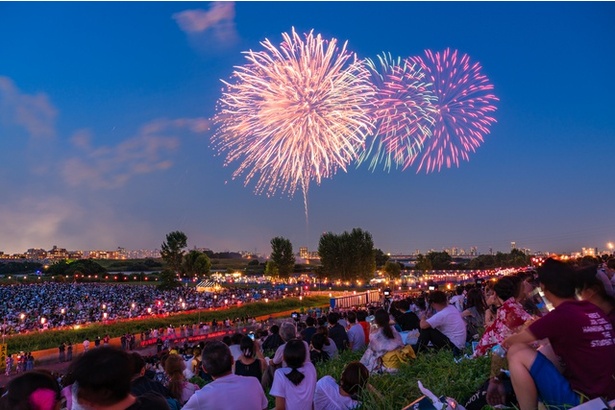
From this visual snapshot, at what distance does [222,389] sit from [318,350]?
456 centimetres

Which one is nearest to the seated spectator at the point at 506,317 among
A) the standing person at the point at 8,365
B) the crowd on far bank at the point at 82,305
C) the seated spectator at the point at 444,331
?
the seated spectator at the point at 444,331

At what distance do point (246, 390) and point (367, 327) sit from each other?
7.80 m

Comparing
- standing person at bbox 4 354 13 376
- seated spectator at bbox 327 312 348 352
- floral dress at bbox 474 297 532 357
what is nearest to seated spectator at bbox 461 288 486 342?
seated spectator at bbox 327 312 348 352

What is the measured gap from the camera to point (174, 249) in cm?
A: 9594

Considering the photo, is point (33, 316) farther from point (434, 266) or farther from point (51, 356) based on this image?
point (434, 266)

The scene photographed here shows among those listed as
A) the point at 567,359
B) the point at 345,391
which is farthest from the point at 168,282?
the point at 567,359

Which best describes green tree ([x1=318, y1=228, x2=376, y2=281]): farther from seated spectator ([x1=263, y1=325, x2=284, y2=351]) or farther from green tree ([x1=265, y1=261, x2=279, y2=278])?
seated spectator ([x1=263, y1=325, x2=284, y2=351])

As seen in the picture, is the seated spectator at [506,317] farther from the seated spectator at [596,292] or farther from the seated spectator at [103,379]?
the seated spectator at [103,379]

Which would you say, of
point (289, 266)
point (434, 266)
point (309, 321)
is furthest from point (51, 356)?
point (434, 266)

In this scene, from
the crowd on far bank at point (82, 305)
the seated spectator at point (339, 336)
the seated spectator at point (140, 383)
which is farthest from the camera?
the crowd on far bank at point (82, 305)

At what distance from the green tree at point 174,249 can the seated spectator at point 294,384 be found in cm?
9389

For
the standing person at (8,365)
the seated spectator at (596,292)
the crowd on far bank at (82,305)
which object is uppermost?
the seated spectator at (596,292)

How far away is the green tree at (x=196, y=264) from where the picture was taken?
93.6 m

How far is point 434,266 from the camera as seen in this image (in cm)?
13375
